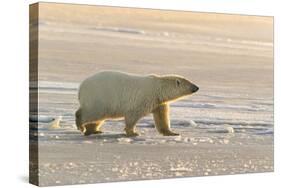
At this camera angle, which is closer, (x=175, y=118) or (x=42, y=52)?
(x=42, y=52)

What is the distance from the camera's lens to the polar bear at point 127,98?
6.34 m

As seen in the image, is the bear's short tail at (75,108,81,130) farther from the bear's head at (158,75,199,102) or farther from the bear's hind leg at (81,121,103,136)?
the bear's head at (158,75,199,102)

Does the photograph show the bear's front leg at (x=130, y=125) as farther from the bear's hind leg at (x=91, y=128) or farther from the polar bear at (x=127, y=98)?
the bear's hind leg at (x=91, y=128)

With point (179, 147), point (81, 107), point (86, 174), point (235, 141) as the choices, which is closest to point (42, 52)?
point (81, 107)

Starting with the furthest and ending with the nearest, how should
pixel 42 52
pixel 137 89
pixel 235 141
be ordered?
pixel 235 141
pixel 137 89
pixel 42 52

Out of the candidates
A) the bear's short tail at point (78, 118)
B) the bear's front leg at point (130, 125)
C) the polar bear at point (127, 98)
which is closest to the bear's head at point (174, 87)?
the polar bear at point (127, 98)

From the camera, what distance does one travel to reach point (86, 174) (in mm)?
6285

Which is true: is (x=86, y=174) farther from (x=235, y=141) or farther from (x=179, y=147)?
(x=235, y=141)

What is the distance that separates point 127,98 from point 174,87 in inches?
18.6

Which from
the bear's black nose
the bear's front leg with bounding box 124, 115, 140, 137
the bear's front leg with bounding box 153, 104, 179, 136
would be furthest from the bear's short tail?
the bear's black nose

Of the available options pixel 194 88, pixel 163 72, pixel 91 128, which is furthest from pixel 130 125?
pixel 194 88

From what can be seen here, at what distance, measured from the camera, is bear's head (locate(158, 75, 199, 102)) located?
21.7ft

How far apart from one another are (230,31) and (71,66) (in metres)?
1.66

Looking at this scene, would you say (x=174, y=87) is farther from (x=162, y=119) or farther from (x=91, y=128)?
(x=91, y=128)
